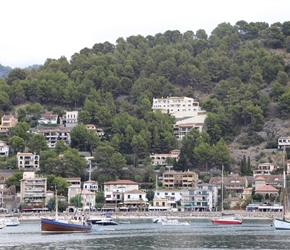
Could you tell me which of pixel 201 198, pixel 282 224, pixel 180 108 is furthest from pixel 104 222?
pixel 180 108

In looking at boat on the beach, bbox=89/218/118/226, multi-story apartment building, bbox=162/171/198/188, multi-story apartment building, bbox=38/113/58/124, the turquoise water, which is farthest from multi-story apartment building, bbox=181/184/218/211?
multi-story apartment building, bbox=38/113/58/124

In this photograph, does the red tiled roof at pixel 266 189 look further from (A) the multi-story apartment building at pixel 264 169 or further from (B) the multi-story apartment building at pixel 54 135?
(B) the multi-story apartment building at pixel 54 135

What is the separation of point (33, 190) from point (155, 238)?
4189cm

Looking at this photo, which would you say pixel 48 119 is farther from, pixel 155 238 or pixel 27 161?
pixel 155 238

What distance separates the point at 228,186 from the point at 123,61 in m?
49.3

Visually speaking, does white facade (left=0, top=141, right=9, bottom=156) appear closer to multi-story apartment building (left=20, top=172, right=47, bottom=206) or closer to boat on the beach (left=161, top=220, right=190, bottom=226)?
multi-story apartment building (left=20, top=172, right=47, bottom=206)

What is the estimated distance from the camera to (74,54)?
161 metres

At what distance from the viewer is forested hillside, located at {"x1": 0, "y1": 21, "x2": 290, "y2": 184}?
12288 centimetres

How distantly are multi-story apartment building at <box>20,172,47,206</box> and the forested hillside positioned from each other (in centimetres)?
567

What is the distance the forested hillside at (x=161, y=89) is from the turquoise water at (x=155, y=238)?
109 feet

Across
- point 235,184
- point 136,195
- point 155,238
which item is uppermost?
point 235,184

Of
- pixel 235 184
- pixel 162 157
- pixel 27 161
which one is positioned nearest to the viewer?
pixel 235 184

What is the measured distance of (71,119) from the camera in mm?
136500

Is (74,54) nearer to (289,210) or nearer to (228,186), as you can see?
(228,186)
